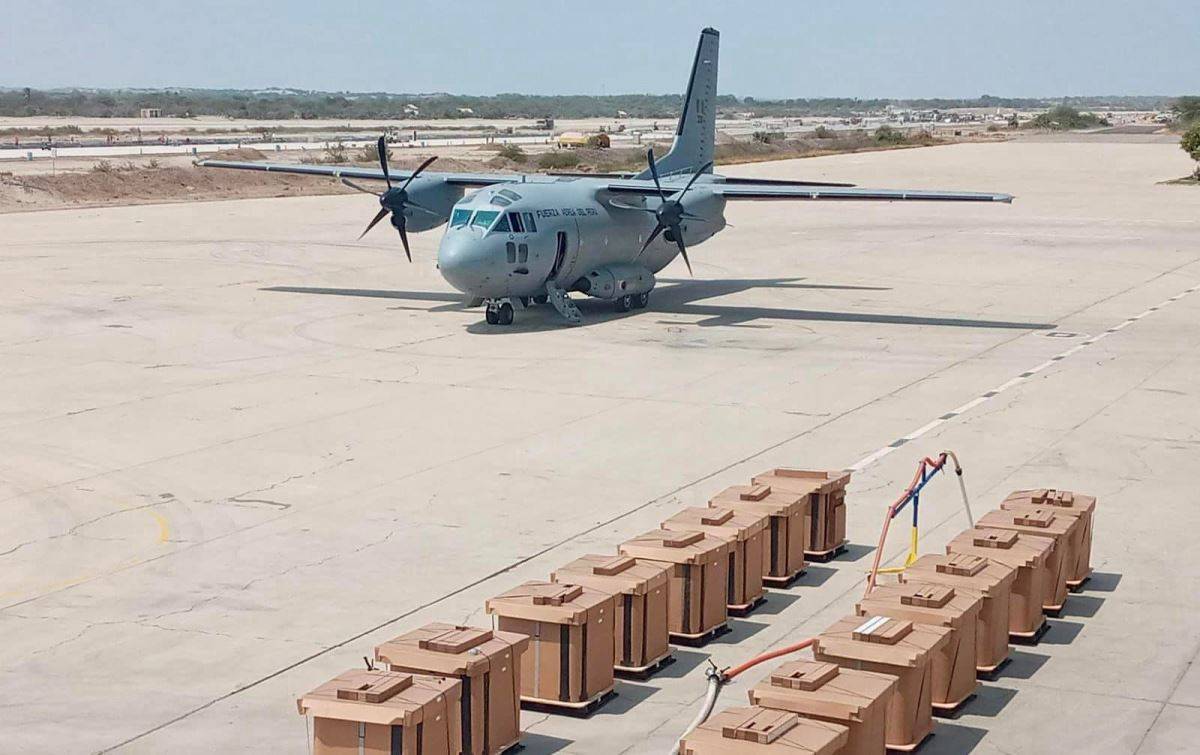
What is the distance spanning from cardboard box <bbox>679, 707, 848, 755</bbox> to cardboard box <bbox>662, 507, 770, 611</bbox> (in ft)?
14.5

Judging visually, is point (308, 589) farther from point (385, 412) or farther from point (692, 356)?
point (692, 356)

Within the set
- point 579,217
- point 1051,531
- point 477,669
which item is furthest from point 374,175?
point 477,669

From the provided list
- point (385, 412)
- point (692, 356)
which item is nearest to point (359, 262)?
point (692, 356)

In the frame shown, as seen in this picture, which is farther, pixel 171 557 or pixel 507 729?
pixel 171 557

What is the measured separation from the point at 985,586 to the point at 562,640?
4.08 metres

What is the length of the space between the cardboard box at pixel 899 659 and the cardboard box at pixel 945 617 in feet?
0.79

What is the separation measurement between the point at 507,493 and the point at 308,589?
4602mm

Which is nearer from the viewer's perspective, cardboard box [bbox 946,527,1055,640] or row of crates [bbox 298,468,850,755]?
row of crates [bbox 298,468,850,755]

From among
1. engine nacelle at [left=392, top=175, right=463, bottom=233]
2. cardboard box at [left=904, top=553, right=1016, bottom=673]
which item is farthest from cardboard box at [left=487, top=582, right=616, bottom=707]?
engine nacelle at [left=392, top=175, right=463, bottom=233]

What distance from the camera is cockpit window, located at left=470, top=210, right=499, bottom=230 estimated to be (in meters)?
33.9

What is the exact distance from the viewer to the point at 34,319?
1395 inches

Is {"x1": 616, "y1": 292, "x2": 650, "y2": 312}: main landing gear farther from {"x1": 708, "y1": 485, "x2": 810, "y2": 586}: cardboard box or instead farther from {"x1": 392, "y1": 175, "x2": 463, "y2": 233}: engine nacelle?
{"x1": 708, "y1": 485, "x2": 810, "y2": 586}: cardboard box

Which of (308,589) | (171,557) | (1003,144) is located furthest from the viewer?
(1003,144)

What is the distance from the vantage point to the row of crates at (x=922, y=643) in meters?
11.2
